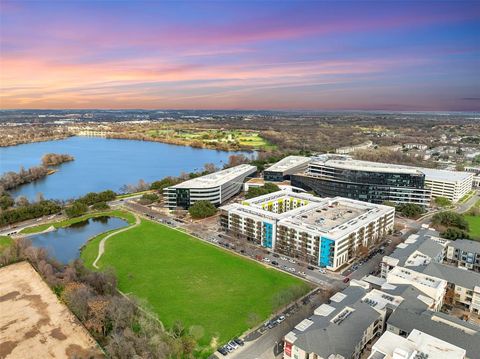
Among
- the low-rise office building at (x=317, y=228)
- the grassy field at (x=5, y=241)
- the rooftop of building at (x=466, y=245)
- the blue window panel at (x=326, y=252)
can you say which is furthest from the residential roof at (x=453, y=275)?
the grassy field at (x=5, y=241)

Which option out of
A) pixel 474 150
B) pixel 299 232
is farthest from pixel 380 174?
pixel 474 150

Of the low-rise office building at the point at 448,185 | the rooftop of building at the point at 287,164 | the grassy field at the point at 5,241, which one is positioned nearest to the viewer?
the grassy field at the point at 5,241

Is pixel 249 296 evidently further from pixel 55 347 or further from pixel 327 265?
pixel 55 347

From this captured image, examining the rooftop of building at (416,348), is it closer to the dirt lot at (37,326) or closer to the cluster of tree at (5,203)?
the dirt lot at (37,326)

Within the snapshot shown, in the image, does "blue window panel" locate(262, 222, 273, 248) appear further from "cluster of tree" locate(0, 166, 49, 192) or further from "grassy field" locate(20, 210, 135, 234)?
"cluster of tree" locate(0, 166, 49, 192)

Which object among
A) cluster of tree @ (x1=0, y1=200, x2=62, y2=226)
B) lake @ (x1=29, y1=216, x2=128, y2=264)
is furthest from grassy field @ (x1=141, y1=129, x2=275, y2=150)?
cluster of tree @ (x1=0, y1=200, x2=62, y2=226)

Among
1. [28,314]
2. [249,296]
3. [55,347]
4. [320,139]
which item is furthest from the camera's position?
[320,139]
